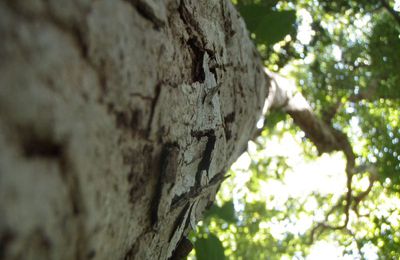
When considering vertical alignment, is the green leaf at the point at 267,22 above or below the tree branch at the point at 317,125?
above

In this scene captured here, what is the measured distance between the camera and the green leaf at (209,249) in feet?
7.43

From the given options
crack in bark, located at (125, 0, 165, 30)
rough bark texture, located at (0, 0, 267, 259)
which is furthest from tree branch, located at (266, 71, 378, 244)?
crack in bark, located at (125, 0, 165, 30)

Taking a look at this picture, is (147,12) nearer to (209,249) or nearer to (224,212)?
(209,249)

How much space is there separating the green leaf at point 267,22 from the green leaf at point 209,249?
1.42m

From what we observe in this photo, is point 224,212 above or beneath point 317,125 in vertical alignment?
beneath

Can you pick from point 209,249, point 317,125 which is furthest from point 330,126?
point 209,249

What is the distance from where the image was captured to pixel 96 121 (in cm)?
58

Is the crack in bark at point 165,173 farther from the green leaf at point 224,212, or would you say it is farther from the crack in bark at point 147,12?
the green leaf at point 224,212

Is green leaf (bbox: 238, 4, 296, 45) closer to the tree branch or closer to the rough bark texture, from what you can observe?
the tree branch

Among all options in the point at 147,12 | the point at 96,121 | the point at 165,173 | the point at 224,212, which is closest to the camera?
the point at 96,121

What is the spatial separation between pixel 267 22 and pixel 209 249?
1.54 meters

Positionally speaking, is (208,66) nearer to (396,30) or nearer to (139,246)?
(139,246)

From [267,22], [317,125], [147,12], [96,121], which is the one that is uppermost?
[147,12]

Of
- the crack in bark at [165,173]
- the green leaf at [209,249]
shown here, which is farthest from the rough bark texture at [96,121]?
the green leaf at [209,249]
